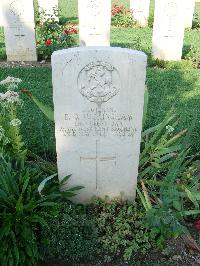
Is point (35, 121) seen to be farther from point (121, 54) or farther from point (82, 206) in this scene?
point (121, 54)

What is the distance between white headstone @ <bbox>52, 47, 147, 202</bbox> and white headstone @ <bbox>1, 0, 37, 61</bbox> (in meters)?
5.39

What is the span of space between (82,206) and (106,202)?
234mm

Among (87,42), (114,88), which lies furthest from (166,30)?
(114,88)

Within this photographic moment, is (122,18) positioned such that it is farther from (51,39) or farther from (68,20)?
(51,39)

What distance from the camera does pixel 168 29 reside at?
8.20 metres

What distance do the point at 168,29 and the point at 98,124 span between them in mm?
5715

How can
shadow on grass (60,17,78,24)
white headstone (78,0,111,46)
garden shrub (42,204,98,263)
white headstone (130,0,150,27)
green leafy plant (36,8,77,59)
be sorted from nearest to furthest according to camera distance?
garden shrub (42,204,98,263), white headstone (78,0,111,46), green leafy plant (36,8,77,59), white headstone (130,0,150,27), shadow on grass (60,17,78,24)

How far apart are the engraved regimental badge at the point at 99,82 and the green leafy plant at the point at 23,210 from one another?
78cm

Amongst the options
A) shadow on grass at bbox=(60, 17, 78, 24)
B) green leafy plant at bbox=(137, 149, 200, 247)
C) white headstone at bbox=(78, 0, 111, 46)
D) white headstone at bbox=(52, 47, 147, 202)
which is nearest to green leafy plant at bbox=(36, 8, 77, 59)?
white headstone at bbox=(78, 0, 111, 46)

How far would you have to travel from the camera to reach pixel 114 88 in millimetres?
2951

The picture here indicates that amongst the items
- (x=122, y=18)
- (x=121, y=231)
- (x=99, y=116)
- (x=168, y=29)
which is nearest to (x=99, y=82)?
(x=99, y=116)

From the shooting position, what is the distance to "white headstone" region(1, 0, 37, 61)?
7805mm

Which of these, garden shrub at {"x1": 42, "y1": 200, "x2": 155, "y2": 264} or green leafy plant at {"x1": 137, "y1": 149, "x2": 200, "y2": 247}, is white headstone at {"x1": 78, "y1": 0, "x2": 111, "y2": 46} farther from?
garden shrub at {"x1": 42, "y1": 200, "x2": 155, "y2": 264}

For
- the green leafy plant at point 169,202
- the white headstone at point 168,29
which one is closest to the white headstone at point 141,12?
the white headstone at point 168,29
